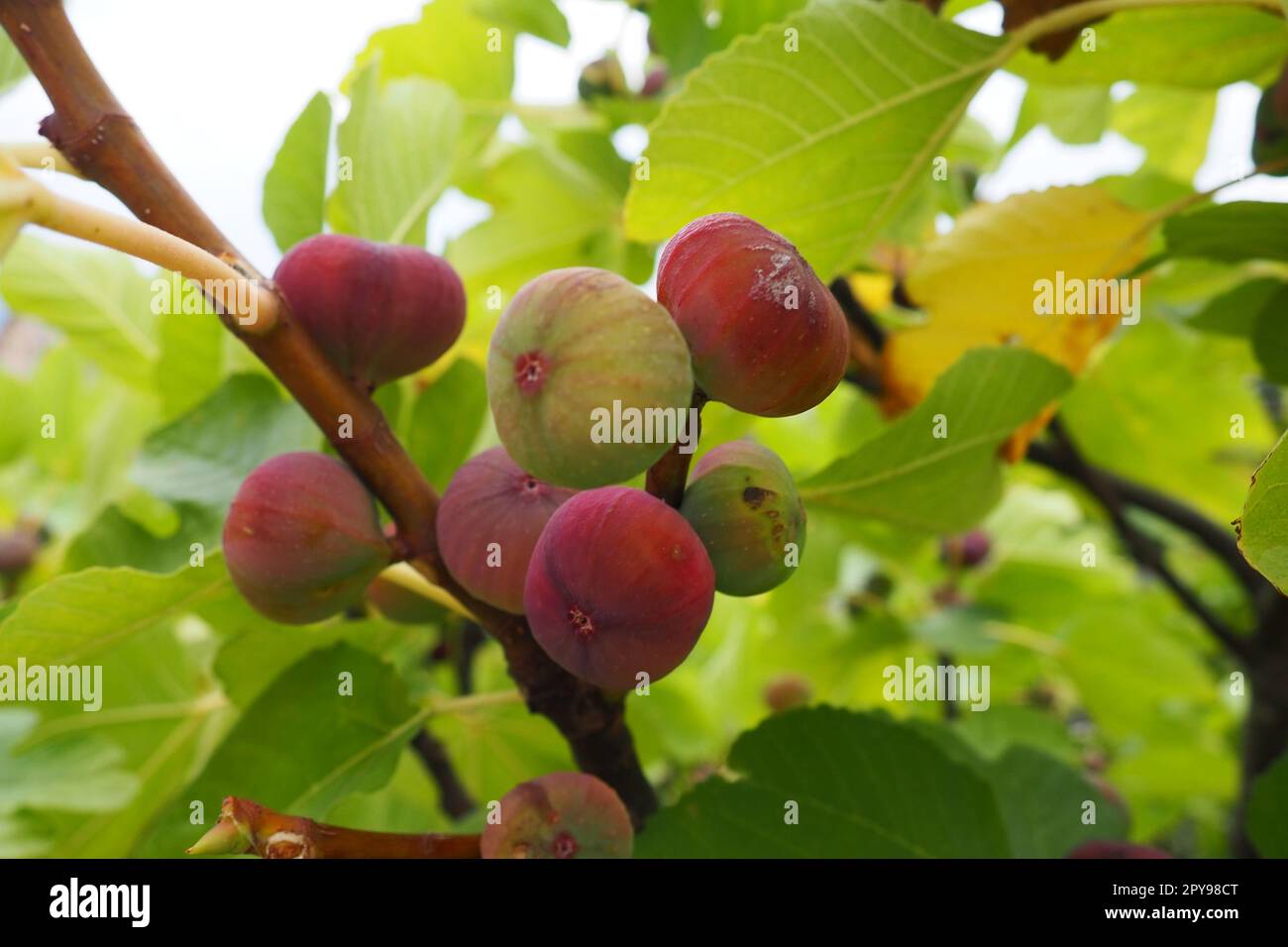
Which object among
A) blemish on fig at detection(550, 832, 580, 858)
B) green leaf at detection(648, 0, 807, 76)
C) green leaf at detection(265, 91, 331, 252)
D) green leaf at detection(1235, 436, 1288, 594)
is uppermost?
green leaf at detection(648, 0, 807, 76)

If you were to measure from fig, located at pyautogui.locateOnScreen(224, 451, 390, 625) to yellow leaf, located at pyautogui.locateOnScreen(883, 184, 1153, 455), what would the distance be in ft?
2.81

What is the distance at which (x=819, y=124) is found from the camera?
121cm

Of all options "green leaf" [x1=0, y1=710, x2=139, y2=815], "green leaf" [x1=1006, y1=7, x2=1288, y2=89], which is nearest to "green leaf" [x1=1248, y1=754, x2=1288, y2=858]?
"green leaf" [x1=1006, y1=7, x2=1288, y2=89]

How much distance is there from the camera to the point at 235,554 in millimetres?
866

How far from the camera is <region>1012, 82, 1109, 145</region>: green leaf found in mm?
1896

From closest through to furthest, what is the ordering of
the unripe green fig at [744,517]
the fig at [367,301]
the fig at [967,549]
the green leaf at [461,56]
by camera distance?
the unripe green fig at [744,517]
the fig at [367,301]
the green leaf at [461,56]
the fig at [967,549]

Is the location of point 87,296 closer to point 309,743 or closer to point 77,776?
point 77,776

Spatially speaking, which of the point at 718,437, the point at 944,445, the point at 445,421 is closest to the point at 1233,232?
the point at 944,445

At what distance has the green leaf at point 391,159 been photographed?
1.23 m

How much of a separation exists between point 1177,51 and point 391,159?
96 centimetres

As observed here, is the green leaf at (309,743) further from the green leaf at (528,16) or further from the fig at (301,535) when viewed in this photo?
the green leaf at (528,16)

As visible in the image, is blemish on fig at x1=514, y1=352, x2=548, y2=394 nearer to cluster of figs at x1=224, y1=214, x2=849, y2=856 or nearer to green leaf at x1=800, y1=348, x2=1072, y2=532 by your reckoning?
cluster of figs at x1=224, y1=214, x2=849, y2=856

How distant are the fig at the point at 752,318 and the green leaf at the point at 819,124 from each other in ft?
1.57

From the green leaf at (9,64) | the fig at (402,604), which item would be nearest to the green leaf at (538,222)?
the green leaf at (9,64)
